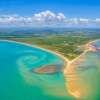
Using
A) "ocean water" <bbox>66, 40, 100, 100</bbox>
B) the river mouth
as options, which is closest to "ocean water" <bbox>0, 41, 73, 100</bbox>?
the river mouth

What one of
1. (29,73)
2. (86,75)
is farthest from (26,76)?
(86,75)

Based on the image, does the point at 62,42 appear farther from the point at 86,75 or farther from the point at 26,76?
the point at 26,76

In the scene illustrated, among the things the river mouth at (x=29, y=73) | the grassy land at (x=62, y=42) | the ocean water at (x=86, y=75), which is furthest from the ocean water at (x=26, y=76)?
the ocean water at (x=86, y=75)

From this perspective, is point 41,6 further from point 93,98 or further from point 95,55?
point 93,98

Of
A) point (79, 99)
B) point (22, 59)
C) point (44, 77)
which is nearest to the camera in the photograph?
point (79, 99)

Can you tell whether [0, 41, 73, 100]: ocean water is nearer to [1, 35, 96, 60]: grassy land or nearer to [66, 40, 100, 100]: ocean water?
[1, 35, 96, 60]: grassy land

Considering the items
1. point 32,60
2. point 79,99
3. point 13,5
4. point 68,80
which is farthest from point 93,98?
point 13,5
